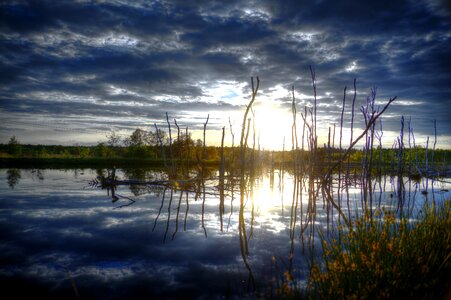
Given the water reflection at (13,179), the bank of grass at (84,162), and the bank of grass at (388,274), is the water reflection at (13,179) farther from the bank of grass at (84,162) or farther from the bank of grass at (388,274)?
the bank of grass at (388,274)

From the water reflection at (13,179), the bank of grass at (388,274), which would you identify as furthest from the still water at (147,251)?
the water reflection at (13,179)

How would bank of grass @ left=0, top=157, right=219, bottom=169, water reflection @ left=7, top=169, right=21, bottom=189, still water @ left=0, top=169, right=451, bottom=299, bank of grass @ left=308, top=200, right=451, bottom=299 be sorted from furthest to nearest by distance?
bank of grass @ left=0, top=157, right=219, bottom=169 → water reflection @ left=7, top=169, right=21, bottom=189 → still water @ left=0, top=169, right=451, bottom=299 → bank of grass @ left=308, top=200, right=451, bottom=299

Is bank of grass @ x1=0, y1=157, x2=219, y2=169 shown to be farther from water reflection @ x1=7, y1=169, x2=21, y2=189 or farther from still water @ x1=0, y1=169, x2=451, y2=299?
still water @ x1=0, y1=169, x2=451, y2=299

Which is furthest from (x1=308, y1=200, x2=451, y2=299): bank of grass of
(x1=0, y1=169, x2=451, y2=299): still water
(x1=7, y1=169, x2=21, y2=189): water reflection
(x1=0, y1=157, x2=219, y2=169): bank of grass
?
(x1=0, y1=157, x2=219, y2=169): bank of grass

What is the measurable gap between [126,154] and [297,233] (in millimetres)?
45608

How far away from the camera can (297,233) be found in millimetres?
8016

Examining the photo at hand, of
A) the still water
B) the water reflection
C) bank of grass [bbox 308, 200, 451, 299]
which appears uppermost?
bank of grass [bbox 308, 200, 451, 299]

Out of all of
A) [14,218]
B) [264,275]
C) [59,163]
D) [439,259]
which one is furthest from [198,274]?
[59,163]

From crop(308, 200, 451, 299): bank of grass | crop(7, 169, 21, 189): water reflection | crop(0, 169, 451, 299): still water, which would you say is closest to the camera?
crop(308, 200, 451, 299): bank of grass

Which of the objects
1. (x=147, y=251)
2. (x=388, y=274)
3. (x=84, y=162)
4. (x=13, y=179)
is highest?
(x=84, y=162)

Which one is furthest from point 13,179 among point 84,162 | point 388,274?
point 388,274

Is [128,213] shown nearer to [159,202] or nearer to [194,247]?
[159,202]

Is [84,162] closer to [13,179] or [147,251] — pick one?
[13,179]

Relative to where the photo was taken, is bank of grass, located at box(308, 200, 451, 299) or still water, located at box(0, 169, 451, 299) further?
still water, located at box(0, 169, 451, 299)
